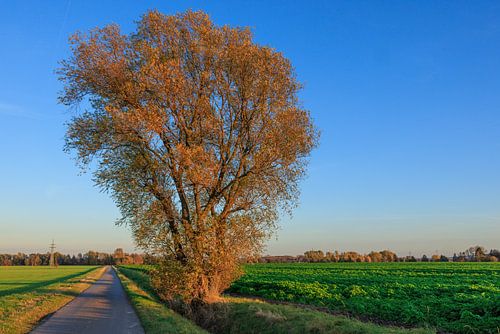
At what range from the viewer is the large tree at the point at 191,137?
76.3 feet

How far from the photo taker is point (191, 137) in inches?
960

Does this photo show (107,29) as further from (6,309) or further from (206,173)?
(6,309)

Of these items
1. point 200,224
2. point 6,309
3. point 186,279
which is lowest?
point 6,309

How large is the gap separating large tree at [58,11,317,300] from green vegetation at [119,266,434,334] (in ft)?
5.03

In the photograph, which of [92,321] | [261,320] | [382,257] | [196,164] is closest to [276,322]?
[261,320]

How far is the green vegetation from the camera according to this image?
15.1 meters

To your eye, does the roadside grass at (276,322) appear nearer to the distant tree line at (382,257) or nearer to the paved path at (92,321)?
the paved path at (92,321)

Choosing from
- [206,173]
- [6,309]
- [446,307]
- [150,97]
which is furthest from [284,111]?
[6,309]

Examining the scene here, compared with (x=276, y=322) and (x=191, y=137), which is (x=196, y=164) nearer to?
(x=191, y=137)

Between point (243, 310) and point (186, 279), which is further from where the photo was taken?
point (186, 279)

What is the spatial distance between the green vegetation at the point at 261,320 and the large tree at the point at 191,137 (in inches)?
60.4

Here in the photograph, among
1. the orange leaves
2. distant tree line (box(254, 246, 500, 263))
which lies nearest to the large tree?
the orange leaves

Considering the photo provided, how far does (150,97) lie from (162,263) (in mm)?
8910

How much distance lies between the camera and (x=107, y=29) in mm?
25281
